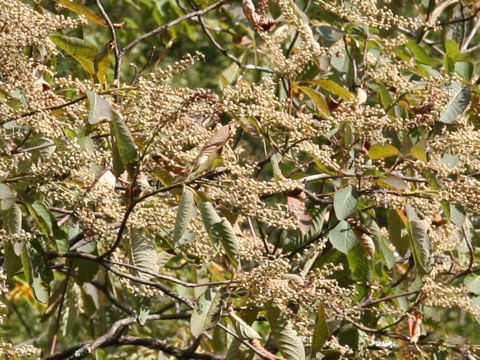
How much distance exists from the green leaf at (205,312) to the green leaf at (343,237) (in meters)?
0.31

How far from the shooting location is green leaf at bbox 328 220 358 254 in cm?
202

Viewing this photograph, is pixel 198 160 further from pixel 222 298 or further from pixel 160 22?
pixel 160 22

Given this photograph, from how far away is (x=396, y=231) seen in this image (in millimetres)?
2301

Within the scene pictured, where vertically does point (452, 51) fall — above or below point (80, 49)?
below

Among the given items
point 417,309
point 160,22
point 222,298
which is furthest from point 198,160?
point 160,22

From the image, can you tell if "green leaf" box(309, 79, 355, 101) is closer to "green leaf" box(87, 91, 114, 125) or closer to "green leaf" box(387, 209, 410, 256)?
"green leaf" box(387, 209, 410, 256)

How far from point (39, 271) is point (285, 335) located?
546 mm

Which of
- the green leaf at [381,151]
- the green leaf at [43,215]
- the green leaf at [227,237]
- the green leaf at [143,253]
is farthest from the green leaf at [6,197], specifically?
the green leaf at [381,151]

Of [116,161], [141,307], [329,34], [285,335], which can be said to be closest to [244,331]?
[285,335]

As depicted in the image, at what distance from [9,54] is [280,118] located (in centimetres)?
53

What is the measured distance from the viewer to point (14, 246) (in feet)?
5.86

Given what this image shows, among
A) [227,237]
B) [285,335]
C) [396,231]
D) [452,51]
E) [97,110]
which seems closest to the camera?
[97,110]

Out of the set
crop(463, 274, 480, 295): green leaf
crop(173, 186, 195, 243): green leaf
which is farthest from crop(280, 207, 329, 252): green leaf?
crop(173, 186, 195, 243): green leaf

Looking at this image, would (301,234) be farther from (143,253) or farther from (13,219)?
(13,219)
